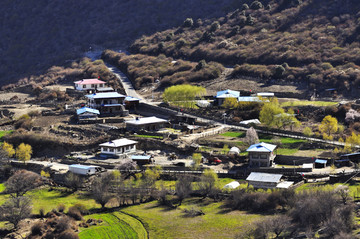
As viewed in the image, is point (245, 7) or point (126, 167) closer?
point (126, 167)

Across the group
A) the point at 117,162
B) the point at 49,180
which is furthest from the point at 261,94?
the point at 49,180

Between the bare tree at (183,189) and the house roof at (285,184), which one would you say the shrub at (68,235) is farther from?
the house roof at (285,184)

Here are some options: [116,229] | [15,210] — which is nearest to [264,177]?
[116,229]

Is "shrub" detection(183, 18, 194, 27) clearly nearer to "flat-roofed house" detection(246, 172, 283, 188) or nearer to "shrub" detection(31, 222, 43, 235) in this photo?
"flat-roofed house" detection(246, 172, 283, 188)

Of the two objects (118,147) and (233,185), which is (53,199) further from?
(233,185)

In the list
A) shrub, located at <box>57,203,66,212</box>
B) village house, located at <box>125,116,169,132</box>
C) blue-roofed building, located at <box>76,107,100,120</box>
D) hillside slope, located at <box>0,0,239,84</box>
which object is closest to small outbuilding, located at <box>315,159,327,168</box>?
village house, located at <box>125,116,169,132</box>

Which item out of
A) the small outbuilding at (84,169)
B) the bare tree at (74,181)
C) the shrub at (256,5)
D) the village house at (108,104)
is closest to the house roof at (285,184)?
the small outbuilding at (84,169)
